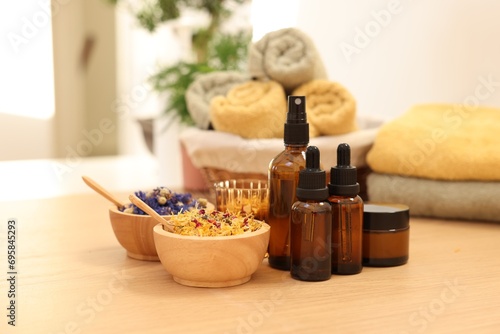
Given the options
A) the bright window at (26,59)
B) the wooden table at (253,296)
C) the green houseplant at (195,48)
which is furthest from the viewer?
the bright window at (26,59)

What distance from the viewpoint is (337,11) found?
1382mm

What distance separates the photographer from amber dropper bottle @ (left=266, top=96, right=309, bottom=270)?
2.29 feet

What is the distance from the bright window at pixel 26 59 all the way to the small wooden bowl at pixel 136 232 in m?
1.30

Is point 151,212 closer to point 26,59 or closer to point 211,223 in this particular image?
point 211,223

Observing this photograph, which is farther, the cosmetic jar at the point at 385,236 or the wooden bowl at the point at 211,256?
the cosmetic jar at the point at 385,236

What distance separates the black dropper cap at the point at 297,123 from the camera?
0.70 metres

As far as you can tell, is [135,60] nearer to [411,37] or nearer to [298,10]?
[298,10]

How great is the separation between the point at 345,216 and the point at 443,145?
376 mm

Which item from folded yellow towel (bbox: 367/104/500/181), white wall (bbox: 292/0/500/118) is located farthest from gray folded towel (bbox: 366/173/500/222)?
white wall (bbox: 292/0/500/118)

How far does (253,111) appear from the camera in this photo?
101 cm

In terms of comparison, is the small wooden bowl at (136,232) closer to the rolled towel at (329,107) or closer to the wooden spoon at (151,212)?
the wooden spoon at (151,212)

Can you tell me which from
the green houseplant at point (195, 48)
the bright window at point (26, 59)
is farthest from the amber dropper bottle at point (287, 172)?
the bright window at point (26, 59)

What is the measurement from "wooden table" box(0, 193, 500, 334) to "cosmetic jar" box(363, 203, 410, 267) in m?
0.01

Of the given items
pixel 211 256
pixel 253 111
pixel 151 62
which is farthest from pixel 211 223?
pixel 151 62
